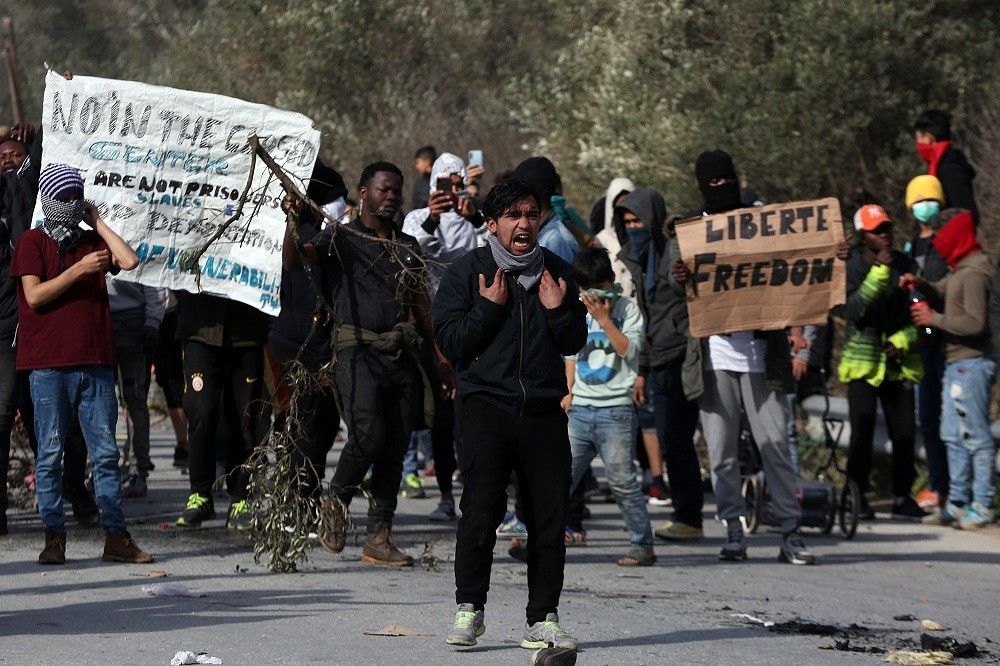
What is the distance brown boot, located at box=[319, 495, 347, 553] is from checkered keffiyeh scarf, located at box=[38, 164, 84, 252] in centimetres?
194

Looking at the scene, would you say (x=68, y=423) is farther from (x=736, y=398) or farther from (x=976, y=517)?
(x=976, y=517)

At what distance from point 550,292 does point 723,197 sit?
3.59 m

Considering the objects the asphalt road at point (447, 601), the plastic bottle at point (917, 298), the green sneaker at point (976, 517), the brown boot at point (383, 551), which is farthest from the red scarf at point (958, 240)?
the brown boot at point (383, 551)

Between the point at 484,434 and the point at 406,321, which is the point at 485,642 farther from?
the point at 406,321

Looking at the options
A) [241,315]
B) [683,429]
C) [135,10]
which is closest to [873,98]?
[683,429]

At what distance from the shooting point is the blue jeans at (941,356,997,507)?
12.3 m

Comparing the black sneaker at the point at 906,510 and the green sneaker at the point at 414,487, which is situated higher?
the green sneaker at the point at 414,487

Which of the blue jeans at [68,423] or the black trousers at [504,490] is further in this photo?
the blue jeans at [68,423]

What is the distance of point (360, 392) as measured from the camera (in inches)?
392

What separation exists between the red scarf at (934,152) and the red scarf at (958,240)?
5.44 ft

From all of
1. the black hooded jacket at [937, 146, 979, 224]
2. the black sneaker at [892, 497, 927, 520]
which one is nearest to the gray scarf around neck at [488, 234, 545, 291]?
the black sneaker at [892, 497, 927, 520]

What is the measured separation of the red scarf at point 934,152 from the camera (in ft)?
46.7

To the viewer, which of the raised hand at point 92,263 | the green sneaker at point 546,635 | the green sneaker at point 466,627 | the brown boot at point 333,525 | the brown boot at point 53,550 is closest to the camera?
the green sneaker at point 546,635

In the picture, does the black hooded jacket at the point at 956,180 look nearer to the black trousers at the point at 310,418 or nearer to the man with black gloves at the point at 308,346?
the man with black gloves at the point at 308,346
